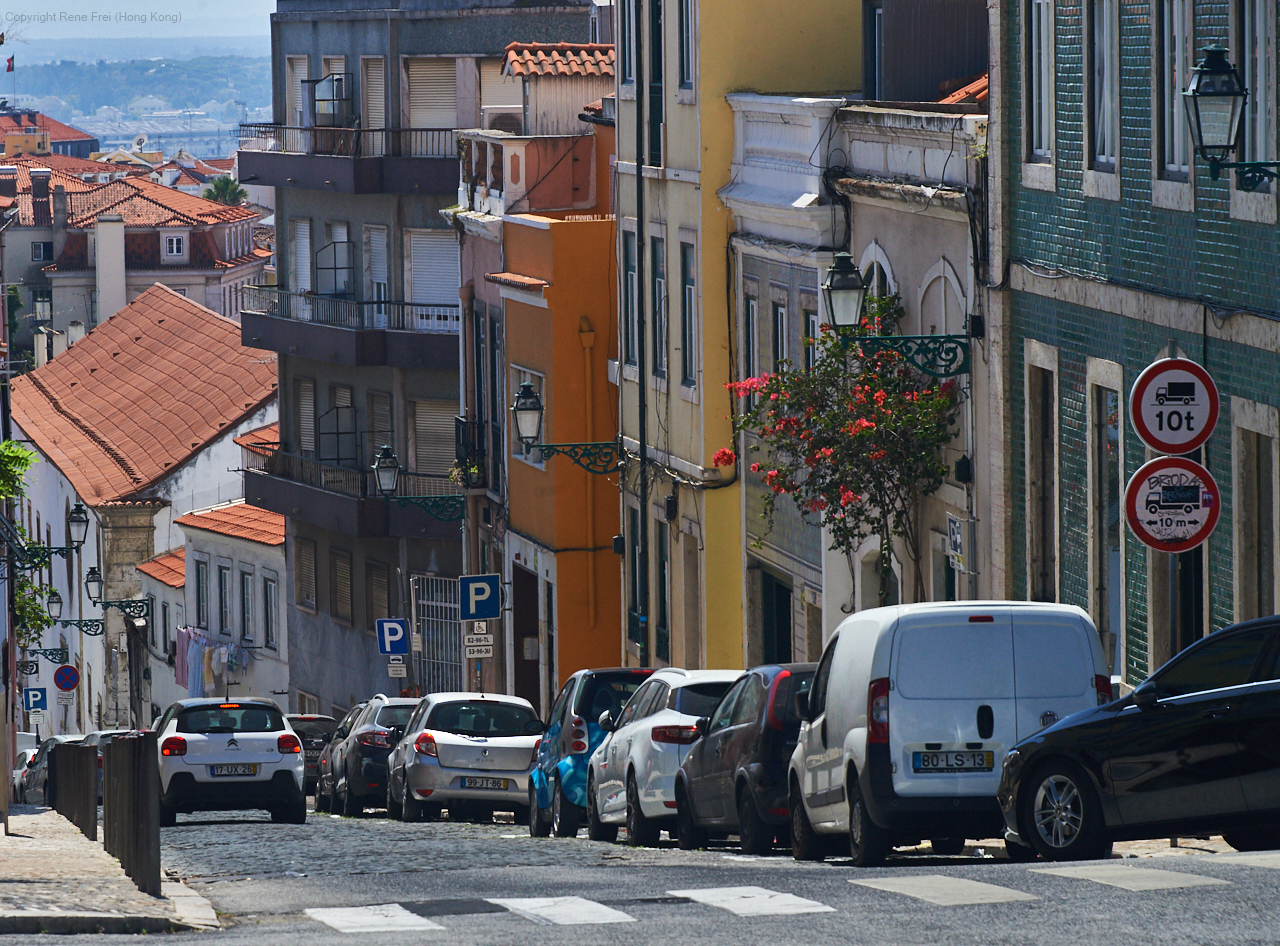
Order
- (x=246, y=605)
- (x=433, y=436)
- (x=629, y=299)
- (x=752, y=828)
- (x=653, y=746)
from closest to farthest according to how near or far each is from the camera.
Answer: (x=752, y=828) → (x=653, y=746) → (x=629, y=299) → (x=433, y=436) → (x=246, y=605)

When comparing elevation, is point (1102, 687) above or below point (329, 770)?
above

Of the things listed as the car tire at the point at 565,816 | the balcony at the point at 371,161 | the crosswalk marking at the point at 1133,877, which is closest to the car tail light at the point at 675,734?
the car tire at the point at 565,816

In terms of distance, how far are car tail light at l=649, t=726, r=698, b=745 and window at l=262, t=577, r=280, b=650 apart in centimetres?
3707

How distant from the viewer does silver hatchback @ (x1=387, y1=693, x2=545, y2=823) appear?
25.7 metres

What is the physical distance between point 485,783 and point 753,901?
14.1m

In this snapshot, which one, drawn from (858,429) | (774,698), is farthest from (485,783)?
(774,698)

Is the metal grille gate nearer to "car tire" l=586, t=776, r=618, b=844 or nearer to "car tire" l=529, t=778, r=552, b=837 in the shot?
"car tire" l=529, t=778, r=552, b=837

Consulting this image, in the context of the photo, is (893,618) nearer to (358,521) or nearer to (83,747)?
(83,747)

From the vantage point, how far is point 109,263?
137 meters

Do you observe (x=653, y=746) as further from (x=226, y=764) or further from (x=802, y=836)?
(x=226, y=764)

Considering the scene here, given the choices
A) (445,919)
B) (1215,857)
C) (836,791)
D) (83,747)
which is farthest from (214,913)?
(83,747)

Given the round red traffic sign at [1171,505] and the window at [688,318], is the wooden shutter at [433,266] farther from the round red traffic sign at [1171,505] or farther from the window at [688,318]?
the round red traffic sign at [1171,505]

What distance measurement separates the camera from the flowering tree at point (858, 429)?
881 inches

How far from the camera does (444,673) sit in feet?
147
